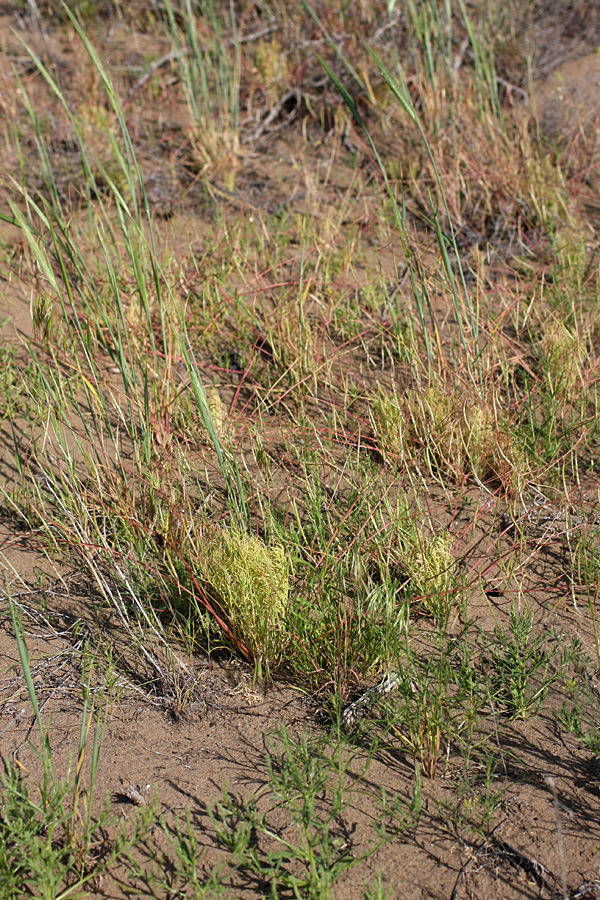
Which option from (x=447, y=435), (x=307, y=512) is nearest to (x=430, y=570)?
(x=307, y=512)

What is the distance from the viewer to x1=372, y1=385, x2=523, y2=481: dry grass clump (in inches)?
96.0

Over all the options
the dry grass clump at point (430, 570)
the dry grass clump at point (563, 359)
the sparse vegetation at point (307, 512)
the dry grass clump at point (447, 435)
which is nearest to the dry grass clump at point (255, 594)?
the sparse vegetation at point (307, 512)

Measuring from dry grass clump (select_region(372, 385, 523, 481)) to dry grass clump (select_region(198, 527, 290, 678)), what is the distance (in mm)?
664

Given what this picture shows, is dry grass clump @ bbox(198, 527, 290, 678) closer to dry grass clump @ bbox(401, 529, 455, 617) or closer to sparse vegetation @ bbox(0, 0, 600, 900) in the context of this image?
sparse vegetation @ bbox(0, 0, 600, 900)

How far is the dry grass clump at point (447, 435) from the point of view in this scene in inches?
96.0

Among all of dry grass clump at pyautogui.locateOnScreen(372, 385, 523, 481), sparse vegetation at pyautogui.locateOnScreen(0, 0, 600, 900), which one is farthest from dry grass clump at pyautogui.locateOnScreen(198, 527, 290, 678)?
dry grass clump at pyautogui.locateOnScreen(372, 385, 523, 481)

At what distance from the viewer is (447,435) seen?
8.15ft

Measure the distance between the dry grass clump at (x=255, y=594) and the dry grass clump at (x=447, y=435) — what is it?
0.66m

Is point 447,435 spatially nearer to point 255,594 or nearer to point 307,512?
point 307,512

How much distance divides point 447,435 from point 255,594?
924 millimetres

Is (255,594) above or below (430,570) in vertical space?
above

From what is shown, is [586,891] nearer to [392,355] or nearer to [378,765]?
[378,765]

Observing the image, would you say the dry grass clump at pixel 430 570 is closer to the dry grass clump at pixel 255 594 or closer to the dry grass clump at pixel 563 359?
the dry grass clump at pixel 255 594

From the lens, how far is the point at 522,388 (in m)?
2.91
